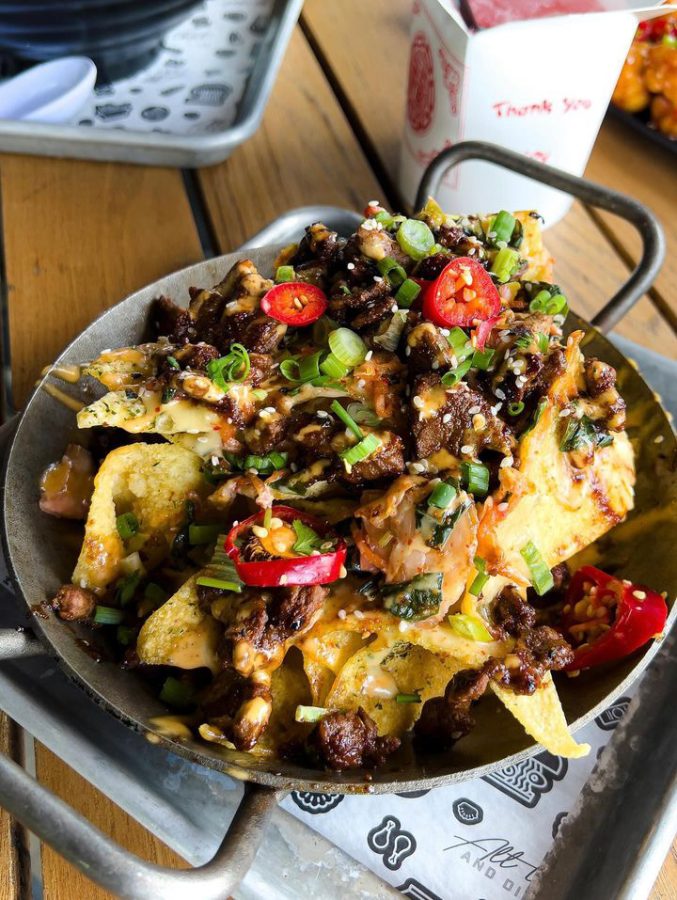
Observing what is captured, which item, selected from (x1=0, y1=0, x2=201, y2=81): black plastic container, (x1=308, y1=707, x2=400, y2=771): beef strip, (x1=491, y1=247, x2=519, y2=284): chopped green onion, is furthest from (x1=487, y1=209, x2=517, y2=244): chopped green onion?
(x1=0, y1=0, x2=201, y2=81): black plastic container

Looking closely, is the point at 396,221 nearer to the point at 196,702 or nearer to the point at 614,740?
the point at 196,702

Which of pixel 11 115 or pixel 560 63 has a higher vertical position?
pixel 560 63

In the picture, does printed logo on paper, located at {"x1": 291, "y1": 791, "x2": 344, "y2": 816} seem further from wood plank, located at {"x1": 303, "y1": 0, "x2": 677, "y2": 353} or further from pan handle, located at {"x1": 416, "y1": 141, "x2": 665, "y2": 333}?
wood plank, located at {"x1": 303, "y1": 0, "x2": 677, "y2": 353}

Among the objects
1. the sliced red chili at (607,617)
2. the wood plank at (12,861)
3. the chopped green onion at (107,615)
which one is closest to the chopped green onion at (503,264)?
the sliced red chili at (607,617)

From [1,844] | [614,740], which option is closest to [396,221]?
[614,740]

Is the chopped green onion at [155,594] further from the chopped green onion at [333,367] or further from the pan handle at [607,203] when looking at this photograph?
the pan handle at [607,203]

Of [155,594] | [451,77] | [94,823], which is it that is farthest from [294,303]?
[451,77]

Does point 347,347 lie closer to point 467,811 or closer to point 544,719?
point 544,719
